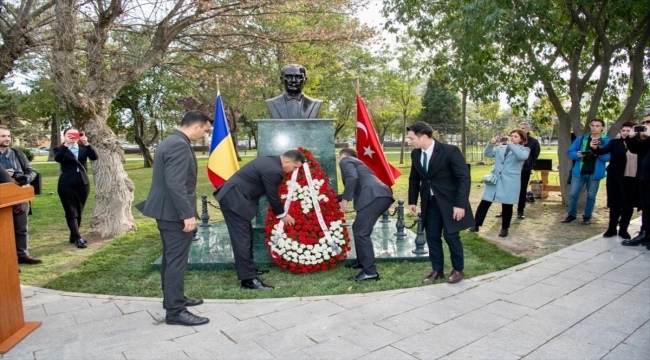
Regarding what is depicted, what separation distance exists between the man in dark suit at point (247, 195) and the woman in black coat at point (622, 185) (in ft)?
18.1

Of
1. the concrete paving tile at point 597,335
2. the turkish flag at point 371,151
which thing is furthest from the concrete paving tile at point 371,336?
the turkish flag at point 371,151

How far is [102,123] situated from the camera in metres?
8.61

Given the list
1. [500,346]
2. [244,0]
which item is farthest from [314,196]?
[244,0]

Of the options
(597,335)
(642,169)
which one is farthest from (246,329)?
(642,169)

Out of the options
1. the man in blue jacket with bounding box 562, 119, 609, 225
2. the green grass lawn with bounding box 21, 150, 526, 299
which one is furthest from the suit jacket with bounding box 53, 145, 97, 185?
the man in blue jacket with bounding box 562, 119, 609, 225

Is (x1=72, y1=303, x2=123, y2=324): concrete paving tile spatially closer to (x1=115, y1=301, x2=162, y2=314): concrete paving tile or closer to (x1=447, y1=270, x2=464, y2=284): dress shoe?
(x1=115, y1=301, x2=162, y2=314): concrete paving tile

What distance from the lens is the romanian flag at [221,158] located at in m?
7.62

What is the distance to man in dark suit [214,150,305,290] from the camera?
511cm

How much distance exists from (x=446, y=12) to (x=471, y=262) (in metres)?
8.09

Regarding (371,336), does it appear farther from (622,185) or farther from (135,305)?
(622,185)

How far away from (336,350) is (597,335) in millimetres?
2211

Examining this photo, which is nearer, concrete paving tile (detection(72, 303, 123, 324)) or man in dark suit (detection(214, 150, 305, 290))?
concrete paving tile (detection(72, 303, 123, 324))

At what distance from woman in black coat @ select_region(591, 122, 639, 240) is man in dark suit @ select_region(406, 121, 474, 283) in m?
3.72

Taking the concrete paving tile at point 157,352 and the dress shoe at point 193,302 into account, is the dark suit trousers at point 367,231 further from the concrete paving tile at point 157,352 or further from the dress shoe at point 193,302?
the concrete paving tile at point 157,352
